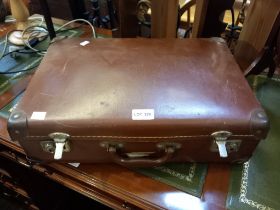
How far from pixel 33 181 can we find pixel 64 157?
0.44 meters

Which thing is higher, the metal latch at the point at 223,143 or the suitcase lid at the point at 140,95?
the suitcase lid at the point at 140,95

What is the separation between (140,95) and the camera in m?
0.54

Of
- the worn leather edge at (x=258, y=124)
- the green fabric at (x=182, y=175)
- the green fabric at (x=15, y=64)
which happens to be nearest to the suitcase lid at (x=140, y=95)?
the worn leather edge at (x=258, y=124)

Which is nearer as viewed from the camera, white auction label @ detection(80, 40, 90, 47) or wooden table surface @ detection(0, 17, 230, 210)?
wooden table surface @ detection(0, 17, 230, 210)

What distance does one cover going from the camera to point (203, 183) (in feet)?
1.84

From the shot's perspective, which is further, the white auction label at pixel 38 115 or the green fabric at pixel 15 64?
the green fabric at pixel 15 64

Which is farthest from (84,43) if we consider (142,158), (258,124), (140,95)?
(258,124)

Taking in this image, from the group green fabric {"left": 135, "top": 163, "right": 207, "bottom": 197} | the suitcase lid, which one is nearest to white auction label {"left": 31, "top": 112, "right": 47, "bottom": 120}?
the suitcase lid

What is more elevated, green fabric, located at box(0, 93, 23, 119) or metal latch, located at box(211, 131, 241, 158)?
metal latch, located at box(211, 131, 241, 158)

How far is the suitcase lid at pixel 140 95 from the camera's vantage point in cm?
50

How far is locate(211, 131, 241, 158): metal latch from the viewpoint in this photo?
1.63 feet

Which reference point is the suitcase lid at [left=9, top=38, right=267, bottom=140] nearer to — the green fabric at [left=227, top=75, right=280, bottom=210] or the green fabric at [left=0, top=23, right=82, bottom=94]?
the green fabric at [left=227, top=75, right=280, bottom=210]

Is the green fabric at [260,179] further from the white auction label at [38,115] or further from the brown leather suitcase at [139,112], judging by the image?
the white auction label at [38,115]

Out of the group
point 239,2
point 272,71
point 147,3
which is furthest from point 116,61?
point 239,2
